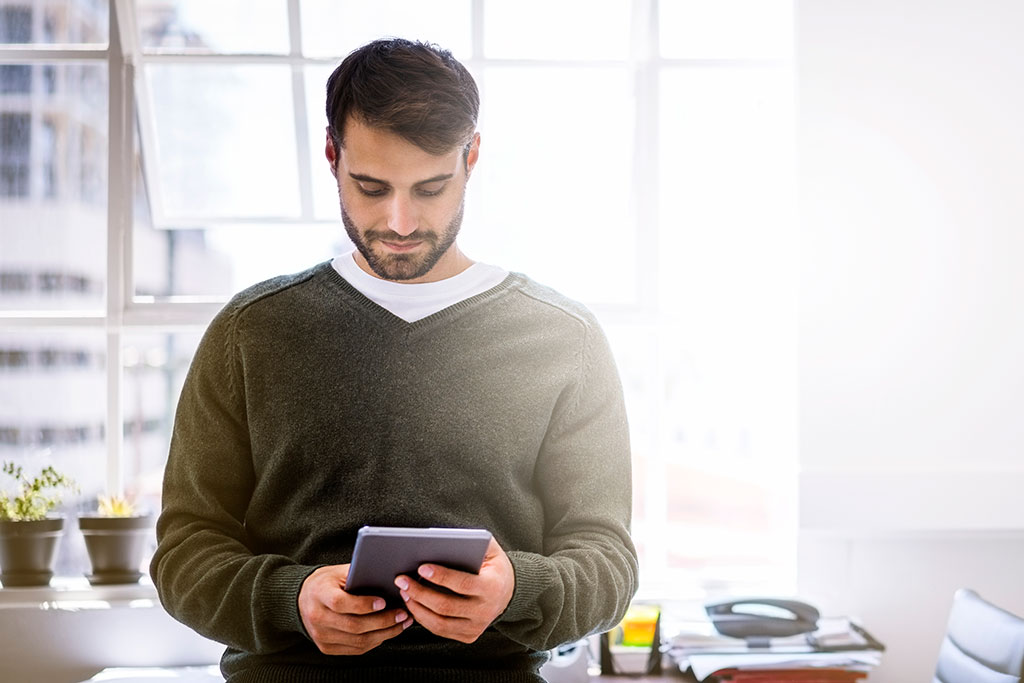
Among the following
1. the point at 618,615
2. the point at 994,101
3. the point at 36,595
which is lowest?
the point at 36,595

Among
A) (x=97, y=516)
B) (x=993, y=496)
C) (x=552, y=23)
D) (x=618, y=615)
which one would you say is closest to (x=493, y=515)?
(x=618, y=615)

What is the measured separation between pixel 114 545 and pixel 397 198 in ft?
6.20

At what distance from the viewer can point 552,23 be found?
134 inches

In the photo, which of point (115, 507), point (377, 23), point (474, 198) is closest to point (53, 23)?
point (377, 23)

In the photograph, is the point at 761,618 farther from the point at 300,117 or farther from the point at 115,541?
the point at 300,117

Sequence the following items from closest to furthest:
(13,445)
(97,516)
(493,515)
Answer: (493,515) < (97,516) < (13,445)

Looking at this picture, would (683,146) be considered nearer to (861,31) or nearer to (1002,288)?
(861,31)

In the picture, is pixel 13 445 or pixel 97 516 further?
pixel 13 445

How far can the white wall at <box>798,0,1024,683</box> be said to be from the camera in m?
3.07

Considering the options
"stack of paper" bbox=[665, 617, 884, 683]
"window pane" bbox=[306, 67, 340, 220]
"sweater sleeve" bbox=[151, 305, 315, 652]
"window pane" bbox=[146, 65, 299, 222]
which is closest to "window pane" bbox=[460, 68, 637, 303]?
"window pane" bbox=[306, 67, 340, 220]

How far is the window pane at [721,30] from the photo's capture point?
11.1ft

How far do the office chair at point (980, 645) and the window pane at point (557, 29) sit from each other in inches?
75.8

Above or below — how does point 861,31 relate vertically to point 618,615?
above

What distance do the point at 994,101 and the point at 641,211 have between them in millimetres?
1044
